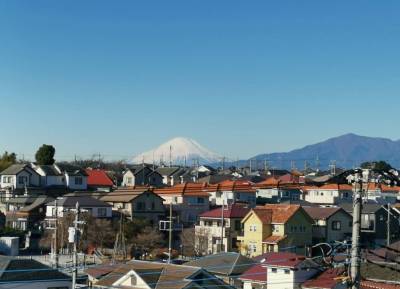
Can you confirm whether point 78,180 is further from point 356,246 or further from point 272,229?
point 356,246

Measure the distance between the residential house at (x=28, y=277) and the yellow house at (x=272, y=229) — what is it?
645 inches

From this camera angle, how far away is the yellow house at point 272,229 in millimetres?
31047

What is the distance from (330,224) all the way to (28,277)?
69.0ft

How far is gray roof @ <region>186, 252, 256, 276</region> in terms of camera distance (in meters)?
22.1

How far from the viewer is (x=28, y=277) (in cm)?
1527

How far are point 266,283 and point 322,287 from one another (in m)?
2.62

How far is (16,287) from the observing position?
1519 cm

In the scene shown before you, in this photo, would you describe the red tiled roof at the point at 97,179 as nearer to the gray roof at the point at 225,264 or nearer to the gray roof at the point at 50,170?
the gray roof at the point at 50,170

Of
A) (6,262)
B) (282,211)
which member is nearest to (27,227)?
(282,211)

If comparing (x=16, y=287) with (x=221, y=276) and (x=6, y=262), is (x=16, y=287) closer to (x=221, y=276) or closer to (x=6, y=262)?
(x=6, y=262)

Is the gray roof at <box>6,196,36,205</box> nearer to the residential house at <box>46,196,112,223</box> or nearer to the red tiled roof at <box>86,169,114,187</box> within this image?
the residential house at <box>46,196,112,223</box>

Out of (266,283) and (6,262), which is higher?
(6,262)

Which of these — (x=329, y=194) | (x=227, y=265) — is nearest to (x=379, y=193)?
(x=227, y=265)

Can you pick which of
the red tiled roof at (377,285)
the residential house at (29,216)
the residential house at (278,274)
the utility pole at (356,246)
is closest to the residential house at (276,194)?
the residential house at (29,216)
